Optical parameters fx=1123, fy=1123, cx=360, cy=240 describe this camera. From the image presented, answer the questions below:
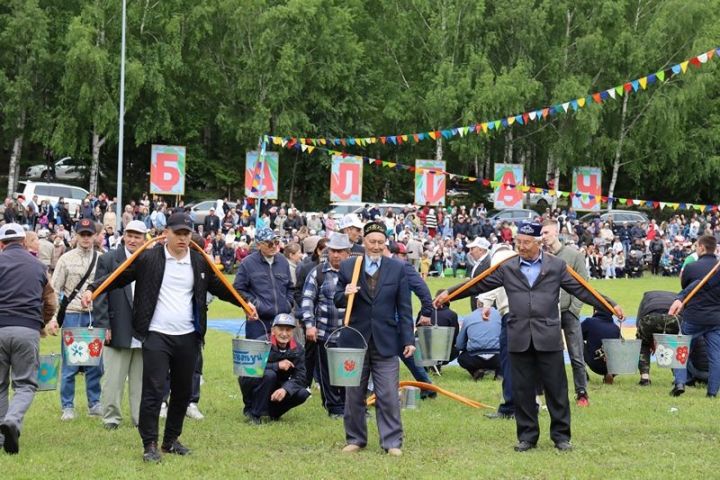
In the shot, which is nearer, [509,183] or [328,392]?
[328,392]

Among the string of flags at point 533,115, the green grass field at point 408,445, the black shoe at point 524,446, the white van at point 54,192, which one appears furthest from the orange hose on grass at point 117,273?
the white van at point 54,192

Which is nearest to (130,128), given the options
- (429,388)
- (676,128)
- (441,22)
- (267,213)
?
(267,213)

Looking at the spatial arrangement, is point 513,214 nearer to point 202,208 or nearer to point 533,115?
point 202,208

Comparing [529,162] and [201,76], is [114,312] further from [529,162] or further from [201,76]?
[529,162]

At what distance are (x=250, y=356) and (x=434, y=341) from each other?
2.21 metres

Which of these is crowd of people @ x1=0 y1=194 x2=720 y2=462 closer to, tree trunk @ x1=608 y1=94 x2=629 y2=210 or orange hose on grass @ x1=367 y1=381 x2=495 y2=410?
orange hose on grass @ x1=367 y1=381 x2=495 y2=410

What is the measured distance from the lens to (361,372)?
30.1ft

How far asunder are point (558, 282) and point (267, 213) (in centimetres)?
3323

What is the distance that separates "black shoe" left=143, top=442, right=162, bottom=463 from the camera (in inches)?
342

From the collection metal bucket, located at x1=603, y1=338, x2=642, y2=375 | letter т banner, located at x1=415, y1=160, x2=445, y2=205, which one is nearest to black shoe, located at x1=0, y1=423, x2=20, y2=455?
metal bucket, located at x1=603, y1=338, x2=642, y2=375

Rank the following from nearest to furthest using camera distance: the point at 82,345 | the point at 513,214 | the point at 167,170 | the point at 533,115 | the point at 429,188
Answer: the point at 82,345 < the point at 533,115 < the point at 167,170 < the point at 513,214 < the point at 429,188

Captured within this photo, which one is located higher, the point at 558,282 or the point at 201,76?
the point at 201,76

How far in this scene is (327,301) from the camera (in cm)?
1128

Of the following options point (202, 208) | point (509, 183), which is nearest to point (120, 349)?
point (202, 208)
